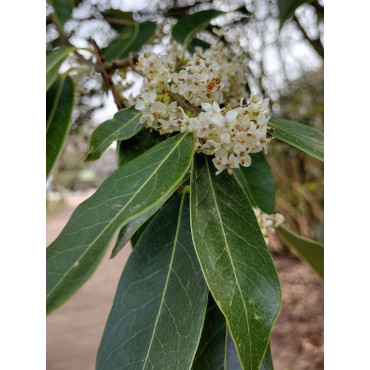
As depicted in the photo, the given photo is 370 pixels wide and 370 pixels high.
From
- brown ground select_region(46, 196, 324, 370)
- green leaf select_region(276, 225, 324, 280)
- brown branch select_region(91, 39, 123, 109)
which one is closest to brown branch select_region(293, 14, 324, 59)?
green leaf select_region(276, 225, 324, 280)

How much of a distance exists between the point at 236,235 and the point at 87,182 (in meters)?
1.14

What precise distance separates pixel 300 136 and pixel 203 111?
115 mm

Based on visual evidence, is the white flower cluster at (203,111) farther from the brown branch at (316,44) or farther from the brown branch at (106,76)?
the brown branch at (316,44)

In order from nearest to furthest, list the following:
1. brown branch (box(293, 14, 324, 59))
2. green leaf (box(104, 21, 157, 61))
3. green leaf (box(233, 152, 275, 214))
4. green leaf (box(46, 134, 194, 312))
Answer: green leaf (box(46, 134, 194, 312))
green leaf (box(233, 152, 275, 214))
green leaf (box(104, 21, 157, 61))
brown branch (box(293, 14, 324, 59))

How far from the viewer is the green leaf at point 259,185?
716mm

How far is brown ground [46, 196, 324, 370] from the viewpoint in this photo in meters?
2.31

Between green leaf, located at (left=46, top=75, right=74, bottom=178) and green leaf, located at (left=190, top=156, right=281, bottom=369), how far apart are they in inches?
10.7

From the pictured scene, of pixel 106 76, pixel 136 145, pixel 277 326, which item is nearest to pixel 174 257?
pixel 136 145

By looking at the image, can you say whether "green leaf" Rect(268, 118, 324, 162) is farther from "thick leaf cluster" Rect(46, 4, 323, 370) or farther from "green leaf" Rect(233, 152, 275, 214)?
"green leaf" Rect(233, 152, 275, 214)

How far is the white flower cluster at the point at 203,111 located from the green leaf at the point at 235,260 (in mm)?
36

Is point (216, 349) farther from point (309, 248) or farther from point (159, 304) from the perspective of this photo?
point (309, 248)
